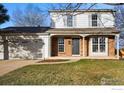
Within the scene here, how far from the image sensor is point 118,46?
7.96 m

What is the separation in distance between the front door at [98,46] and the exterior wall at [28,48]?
48.3 inches

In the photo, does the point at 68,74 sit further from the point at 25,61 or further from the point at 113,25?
the point at 113,25

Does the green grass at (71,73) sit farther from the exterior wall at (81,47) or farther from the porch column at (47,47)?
the porch column at (47,47)

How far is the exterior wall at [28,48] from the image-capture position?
312 inches

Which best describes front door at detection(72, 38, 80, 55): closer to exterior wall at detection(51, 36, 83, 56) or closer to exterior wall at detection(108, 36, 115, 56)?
exterior wall at detection(51, 36, 83, 56)

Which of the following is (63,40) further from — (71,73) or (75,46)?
(71,73)

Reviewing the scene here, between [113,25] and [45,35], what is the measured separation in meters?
1.96

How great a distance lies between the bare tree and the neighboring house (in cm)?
19

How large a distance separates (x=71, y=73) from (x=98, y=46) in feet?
5.07

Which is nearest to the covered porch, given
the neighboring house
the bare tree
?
the neighboring house

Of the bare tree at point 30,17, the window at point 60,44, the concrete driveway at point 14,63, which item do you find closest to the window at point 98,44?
the window at point 60,44

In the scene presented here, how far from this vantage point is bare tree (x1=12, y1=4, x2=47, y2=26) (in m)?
6.98

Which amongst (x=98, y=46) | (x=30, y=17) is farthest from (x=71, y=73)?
(x=30, y=17)
